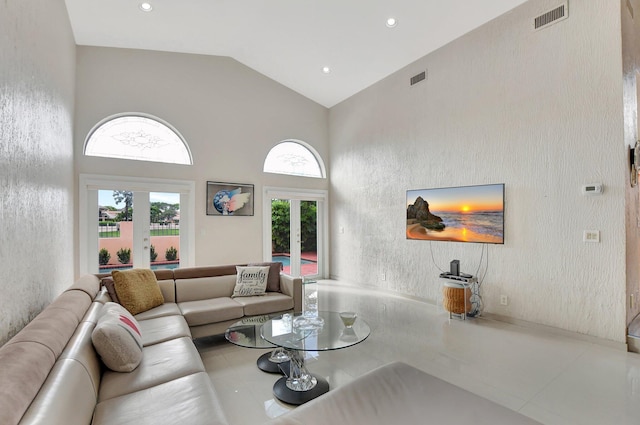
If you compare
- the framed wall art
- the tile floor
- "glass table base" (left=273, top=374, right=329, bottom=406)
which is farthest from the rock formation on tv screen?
"glass table base" (left=273, top=374, right=329, bottom=406)

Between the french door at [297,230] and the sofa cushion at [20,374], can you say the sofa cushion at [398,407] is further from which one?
the french door at [297,230]

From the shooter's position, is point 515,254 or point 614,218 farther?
point 515,254

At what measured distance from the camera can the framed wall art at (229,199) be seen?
5.66m

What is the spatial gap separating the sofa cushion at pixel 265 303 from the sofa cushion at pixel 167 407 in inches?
66.8

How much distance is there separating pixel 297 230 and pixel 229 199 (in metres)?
1.76

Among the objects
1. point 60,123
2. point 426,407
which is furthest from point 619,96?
point 60,123

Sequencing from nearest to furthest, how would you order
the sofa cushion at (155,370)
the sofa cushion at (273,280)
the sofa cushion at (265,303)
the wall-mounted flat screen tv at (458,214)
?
the sofa cushion at (155,370)
the sofa cushion at (265,303)
the sofa cushion at (273,280)
the wall-mounted flat screen tv at (458,214)

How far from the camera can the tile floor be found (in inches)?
86.7

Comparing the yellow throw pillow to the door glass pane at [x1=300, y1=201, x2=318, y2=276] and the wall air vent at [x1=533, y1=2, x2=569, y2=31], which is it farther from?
the wall air vent at [x1=533, y1=2, x2=569, y2=31]

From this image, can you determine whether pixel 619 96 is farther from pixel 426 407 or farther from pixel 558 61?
pixel 426 407

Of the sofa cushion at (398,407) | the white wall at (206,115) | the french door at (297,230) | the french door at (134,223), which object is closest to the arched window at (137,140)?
the white wall at (206,115)

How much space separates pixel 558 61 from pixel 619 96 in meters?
0.77

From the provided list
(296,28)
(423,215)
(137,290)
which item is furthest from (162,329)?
(296,28)

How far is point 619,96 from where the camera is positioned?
3178mm
